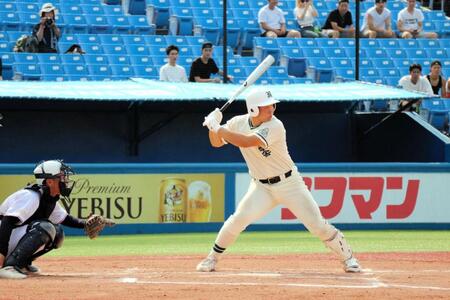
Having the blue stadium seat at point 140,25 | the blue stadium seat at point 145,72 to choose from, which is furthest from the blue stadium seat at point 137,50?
the blue stadium seat at point 140,25

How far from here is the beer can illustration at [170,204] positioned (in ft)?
52.4

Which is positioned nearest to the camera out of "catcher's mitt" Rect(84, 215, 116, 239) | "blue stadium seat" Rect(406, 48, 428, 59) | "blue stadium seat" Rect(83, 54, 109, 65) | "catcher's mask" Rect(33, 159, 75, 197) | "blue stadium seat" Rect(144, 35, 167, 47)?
"catcher's mask" Rect(33, 159, 75, 197)

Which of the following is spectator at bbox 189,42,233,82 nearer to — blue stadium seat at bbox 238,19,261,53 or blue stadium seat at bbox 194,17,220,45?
blue stadium seat at bbox 194,17,220,45

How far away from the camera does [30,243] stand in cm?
936

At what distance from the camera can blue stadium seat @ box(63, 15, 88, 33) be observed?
2077 centimetres

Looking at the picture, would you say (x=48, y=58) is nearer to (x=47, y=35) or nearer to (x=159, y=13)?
(x=47, y=35)

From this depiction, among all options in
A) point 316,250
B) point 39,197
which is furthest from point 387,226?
point 39,197

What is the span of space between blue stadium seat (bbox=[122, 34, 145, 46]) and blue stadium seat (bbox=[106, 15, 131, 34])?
96cm

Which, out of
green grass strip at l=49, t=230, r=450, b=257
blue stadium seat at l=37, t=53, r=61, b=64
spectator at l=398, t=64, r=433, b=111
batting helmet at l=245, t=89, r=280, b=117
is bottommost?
green grass strip at l=49, t=230, r=450, b=257

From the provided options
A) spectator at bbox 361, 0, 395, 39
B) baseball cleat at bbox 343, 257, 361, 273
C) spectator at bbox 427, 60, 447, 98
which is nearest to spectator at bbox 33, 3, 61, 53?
spectator at bbox 361, 0, 395, 39

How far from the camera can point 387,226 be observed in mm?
16688

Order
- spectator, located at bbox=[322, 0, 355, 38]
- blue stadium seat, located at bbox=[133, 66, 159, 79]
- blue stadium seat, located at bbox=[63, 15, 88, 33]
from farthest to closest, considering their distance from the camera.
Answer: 1. spectator, located at bbox=[322, 0, 355, 38]
2. blue stadium seat, located at bbox=[63, 15, 88, 33]
3. blue stadium seat, located at bbox=[133, 66, 159, 79]

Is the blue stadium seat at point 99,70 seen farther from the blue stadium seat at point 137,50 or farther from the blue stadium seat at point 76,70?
the blue stadium seat at point 137,50

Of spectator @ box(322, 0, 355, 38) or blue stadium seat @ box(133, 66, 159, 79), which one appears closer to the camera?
blue stadium seat @ box(133, 66, 159, 79)
